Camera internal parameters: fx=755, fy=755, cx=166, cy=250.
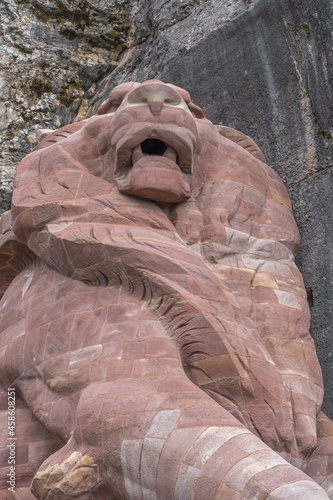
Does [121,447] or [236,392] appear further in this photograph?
[236,392]

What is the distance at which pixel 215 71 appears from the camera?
7.84 metres

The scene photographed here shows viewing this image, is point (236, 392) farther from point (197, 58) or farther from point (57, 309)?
point (197, 58)

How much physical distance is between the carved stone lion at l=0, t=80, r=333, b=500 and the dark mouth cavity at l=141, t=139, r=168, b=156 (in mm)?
12

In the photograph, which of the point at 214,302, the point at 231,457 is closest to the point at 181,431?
the point at 231,457

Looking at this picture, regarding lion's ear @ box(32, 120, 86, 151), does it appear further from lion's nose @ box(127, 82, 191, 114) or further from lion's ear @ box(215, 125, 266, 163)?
lion's ear @ box(215, 125, 266, 163)

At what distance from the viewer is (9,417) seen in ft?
16.4

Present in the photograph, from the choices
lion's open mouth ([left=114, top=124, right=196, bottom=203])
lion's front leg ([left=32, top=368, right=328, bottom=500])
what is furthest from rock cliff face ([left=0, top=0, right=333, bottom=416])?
lion's front leg ([left=32, top=368, right=328, bottom=500])

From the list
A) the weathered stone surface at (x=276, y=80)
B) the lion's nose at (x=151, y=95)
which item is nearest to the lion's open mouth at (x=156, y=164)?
the lion's nose at (x=151, y=95)

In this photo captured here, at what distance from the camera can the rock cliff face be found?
658 centimetres

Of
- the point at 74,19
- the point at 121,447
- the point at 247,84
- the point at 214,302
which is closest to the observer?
the point at 121,447

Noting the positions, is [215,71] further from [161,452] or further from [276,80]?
[161,452]

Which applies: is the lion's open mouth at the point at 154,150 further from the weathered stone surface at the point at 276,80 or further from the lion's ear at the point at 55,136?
the weathered stone surface at the point at 276,80

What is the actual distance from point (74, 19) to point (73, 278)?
19.9 ft

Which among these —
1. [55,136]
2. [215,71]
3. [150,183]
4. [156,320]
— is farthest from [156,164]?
[215,71]
